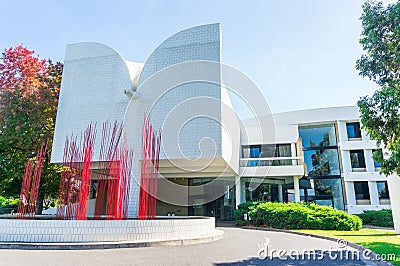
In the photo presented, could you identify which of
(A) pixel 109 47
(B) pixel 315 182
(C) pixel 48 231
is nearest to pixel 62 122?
(A) pixel 109 47

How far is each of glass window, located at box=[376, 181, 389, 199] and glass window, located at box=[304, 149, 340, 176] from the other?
2.66 metres

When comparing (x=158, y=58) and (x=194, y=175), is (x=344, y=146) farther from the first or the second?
(x=158, y=58)

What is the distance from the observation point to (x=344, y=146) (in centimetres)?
2042

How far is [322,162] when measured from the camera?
21.2 metres

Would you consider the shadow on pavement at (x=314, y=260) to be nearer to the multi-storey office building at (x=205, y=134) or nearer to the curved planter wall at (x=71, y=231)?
the curved planter wall at (x=71, y=231)

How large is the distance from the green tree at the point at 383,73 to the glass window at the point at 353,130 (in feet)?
50.3

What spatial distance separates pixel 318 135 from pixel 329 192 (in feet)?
14.6

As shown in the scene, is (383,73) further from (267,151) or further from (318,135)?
(318,135)

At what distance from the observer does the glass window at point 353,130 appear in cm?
2097

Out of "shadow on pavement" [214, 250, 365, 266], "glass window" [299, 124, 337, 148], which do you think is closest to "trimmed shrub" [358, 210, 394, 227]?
"glass window" [299, 124, 337, 148]

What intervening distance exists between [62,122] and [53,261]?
10.3 metres

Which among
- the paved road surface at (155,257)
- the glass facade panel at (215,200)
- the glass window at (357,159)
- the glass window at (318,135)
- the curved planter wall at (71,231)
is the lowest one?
the paved road surface at (155,257)

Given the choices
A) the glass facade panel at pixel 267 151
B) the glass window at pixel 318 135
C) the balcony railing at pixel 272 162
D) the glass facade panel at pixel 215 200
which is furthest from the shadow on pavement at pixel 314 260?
the glass window at pixel 318 135

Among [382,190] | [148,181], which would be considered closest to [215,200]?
[148,181]
